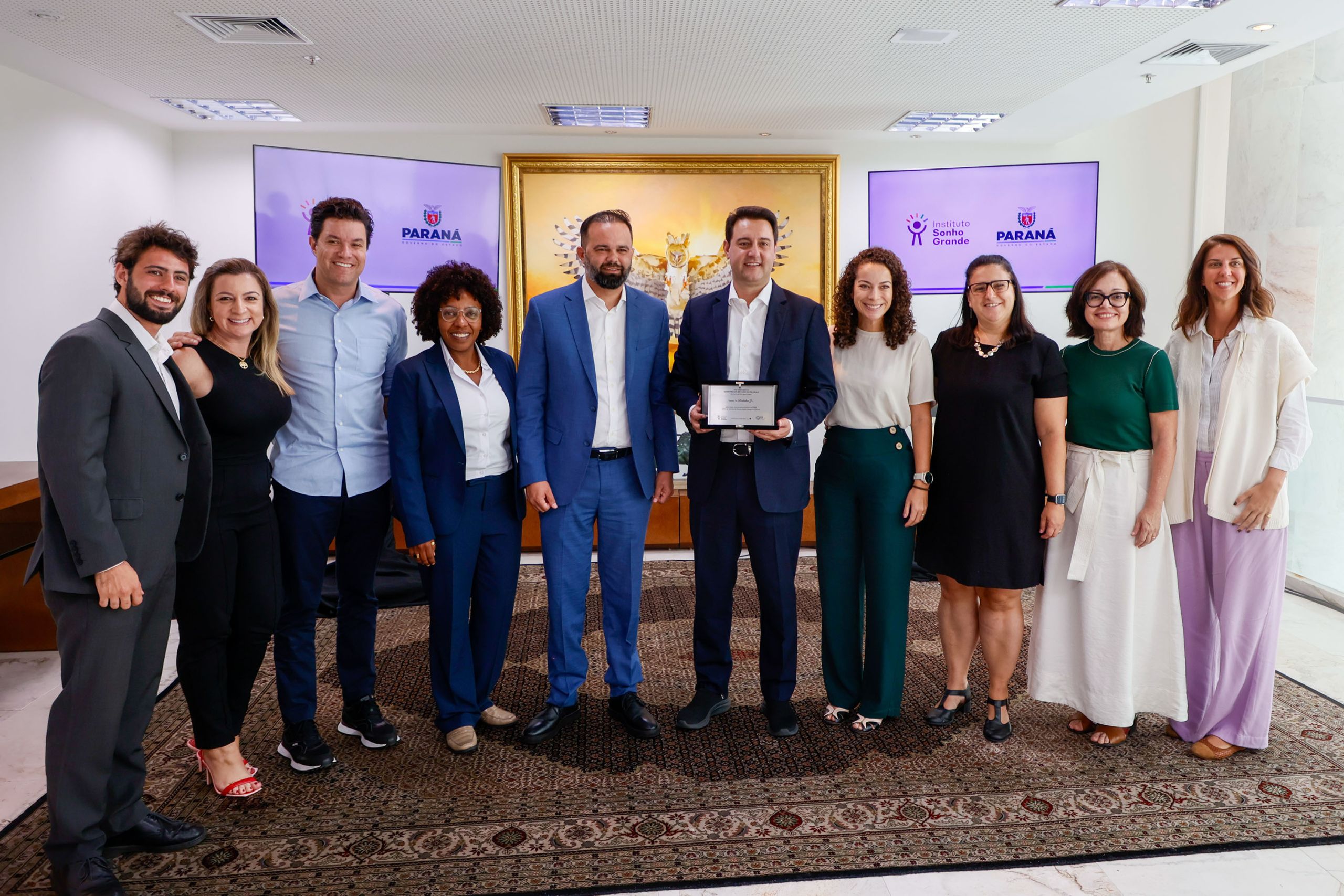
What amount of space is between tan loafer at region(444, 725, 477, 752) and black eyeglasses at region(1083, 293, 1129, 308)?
8.65 ft

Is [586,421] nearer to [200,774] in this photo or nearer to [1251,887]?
[200,774]

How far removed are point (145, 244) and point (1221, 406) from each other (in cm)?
336

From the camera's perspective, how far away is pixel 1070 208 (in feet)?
22.2

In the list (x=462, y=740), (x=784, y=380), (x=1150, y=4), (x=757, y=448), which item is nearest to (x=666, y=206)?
(x=1150, y=4)

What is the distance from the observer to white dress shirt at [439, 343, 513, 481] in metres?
2.97

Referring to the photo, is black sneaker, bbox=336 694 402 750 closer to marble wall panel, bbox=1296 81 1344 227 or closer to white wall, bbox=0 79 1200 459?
white wall, bbox=0 79 1200 459

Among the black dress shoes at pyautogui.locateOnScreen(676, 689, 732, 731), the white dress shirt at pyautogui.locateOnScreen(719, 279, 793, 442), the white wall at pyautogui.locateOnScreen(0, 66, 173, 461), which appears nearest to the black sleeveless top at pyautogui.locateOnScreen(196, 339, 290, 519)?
the white dress shirt at pyautogui.locateOnScreen(719, 279, 793, 442)

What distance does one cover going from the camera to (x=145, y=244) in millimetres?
2260

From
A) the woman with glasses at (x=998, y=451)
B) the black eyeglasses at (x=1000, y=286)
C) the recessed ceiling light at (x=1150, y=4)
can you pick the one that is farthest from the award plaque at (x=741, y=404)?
the recessed ceiling light at (x=1150, y=4)

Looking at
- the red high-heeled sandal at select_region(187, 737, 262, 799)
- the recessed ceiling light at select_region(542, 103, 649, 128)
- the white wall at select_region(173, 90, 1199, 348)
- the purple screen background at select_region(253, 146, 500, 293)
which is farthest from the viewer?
the white wall at select_region(173, 90, 1199, 348)

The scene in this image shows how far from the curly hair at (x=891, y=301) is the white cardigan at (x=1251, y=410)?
1.04 m

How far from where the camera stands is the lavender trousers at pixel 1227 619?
9.77 feet

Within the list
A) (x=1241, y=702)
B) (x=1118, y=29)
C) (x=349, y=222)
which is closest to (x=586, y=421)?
(x=349, y=222)

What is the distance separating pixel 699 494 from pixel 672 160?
13.7 feet
